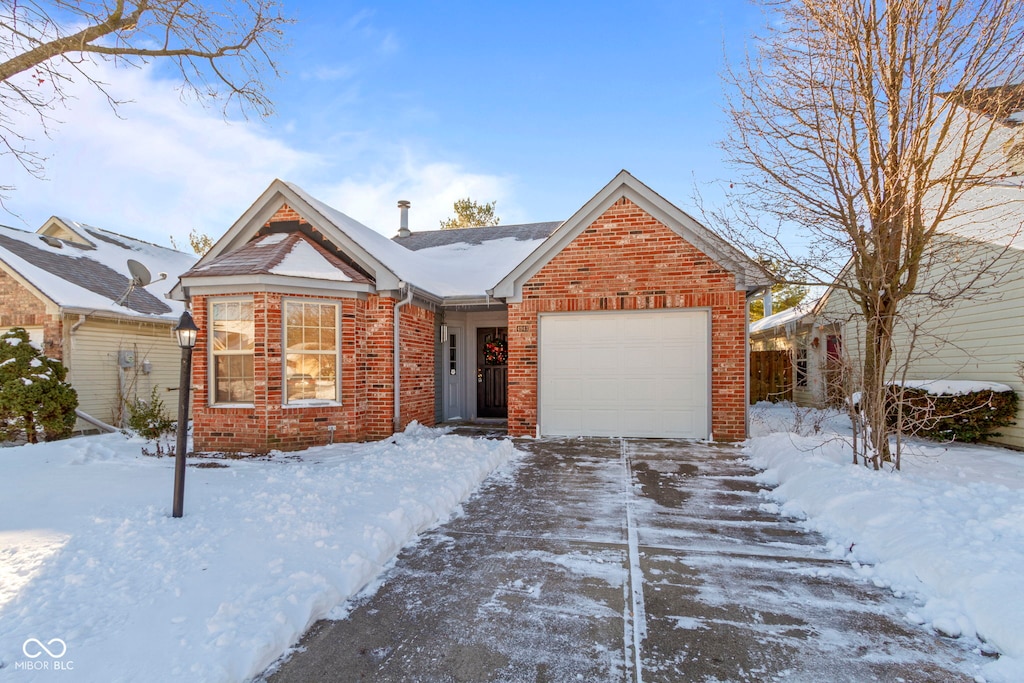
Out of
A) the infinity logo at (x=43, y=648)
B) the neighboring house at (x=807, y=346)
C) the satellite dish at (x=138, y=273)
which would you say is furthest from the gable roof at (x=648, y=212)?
the satellite dish at (x=138, y=273)

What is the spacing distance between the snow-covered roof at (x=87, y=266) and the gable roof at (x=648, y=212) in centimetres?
1055

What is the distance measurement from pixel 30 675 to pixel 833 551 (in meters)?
5.10

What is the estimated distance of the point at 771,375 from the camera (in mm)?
16750

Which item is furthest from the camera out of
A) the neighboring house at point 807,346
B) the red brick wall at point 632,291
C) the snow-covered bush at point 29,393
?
the neighboring house at point 807,346

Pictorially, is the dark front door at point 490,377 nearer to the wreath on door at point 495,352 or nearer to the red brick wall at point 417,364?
→ the wreath on door at point 495,352

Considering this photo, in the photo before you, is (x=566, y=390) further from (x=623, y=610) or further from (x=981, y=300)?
(x=981, y=300)

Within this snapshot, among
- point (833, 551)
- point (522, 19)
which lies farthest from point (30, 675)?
point (522, 19)

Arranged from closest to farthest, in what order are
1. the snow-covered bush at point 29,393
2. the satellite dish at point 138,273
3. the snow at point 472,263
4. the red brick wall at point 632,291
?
the red brick wall at point 632,291 < the snow-covered bush at point 29,393 < the snow at point 472,263 < the satellite dish at point 138,273

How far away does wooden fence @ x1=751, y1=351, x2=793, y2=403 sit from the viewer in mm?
15852

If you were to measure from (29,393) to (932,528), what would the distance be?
13.6 metres

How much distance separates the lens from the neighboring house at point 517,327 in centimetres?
822

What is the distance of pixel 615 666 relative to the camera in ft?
8.44

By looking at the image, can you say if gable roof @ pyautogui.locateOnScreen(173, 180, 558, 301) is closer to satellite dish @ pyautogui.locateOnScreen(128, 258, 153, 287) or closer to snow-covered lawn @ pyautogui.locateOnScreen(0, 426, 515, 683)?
satellite dish @ pyautogui.locateOnScreen(128, 258, 153, 287)

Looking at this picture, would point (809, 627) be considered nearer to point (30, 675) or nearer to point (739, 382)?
point (30, 675)
